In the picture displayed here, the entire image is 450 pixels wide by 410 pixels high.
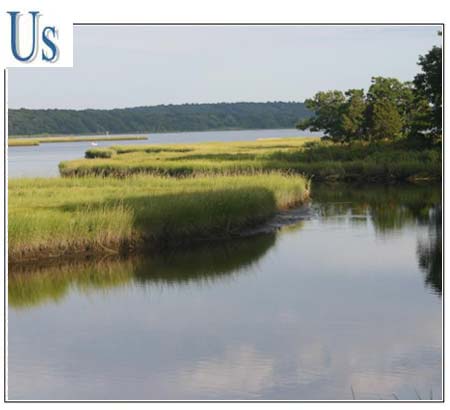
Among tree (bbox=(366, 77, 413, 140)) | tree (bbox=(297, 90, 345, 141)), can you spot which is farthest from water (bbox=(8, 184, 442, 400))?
tree (bbox=(297, 90, 345, 141))

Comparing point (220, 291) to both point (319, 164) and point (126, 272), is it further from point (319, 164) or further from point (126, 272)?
point (319, 164)

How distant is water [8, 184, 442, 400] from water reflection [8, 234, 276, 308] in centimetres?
3

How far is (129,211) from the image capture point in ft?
61.8

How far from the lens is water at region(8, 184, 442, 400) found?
10688mm

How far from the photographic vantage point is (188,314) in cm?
1414

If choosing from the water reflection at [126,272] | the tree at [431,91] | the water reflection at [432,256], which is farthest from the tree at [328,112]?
the water reflection at [126,272]

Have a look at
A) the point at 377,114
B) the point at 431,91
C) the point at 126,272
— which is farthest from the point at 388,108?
the point at 126,272

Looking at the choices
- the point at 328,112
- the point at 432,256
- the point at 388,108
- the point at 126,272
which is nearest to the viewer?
the point at 126,272

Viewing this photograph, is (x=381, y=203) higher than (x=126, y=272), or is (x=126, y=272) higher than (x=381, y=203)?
(x=381, y=203)

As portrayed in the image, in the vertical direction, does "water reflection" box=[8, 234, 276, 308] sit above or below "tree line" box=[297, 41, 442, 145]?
below

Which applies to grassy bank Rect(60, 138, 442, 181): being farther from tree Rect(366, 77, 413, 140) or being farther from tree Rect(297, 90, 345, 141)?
tree Rect(297, 90, 345, 141)

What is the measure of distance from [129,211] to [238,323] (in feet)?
19.8

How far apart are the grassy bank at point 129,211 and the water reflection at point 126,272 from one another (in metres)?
0.50
